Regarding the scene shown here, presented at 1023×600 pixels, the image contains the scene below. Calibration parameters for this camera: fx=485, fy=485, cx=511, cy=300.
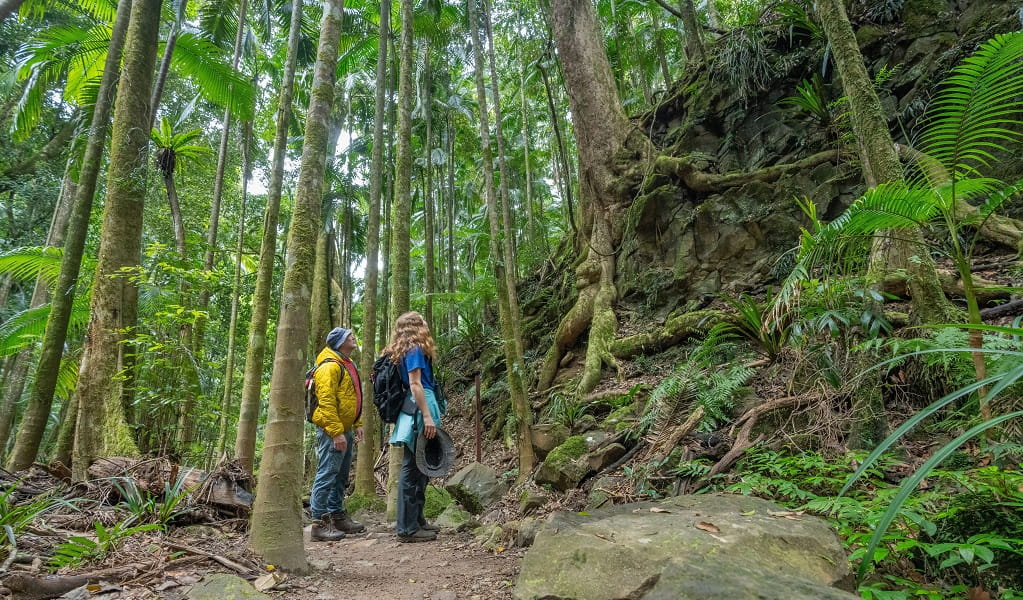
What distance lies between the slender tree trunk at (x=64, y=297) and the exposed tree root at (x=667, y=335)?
6120 mm

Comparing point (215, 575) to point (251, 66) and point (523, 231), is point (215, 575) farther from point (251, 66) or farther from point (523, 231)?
point (523, 231)

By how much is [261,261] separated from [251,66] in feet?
25.4

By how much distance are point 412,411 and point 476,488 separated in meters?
1.68

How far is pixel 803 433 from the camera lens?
349 centimetres

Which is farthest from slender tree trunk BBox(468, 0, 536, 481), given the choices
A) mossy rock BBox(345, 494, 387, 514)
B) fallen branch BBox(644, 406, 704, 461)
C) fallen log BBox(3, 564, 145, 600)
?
fallen log BBox(3, 564, 145, 600)

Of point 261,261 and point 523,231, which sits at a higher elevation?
point 523,231

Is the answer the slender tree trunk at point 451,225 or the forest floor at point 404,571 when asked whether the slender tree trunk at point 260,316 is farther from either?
the slender tree trunk at point 451,225

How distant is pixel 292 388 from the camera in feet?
9.91

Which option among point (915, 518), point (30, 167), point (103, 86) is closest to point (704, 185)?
point (915, 518)

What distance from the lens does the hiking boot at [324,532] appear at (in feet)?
14.0

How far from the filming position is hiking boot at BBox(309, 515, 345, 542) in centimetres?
428

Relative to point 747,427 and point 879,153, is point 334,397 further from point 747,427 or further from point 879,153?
point 879,153

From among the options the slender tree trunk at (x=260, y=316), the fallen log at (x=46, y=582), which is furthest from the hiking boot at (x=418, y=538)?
the slender tree trunk at (x=260, y=316)

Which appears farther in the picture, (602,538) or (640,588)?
(602,538)
